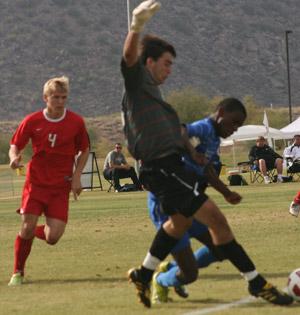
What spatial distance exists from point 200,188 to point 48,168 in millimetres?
2611

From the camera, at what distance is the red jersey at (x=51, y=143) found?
10.4 metres

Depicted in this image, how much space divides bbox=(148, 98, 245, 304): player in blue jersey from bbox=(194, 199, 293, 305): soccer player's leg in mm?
267

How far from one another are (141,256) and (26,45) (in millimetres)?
101790

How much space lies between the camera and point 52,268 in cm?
1167

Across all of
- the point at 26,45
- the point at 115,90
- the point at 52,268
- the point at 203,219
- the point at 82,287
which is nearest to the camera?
the point at 203,219

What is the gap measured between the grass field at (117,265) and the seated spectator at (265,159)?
10993mm

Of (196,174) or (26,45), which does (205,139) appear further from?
(26,45)

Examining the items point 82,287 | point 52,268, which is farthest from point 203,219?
point 52,268

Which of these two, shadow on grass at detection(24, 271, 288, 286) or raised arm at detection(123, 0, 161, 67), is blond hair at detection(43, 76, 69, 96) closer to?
shadow on grass at detection(24, 271, 288, 286)

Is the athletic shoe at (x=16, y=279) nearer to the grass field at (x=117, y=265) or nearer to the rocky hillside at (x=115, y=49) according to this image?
the grass field at (x=117, y=265)

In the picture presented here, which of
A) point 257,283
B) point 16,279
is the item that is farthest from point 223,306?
point 16,279

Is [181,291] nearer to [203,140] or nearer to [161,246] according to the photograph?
[161,246]

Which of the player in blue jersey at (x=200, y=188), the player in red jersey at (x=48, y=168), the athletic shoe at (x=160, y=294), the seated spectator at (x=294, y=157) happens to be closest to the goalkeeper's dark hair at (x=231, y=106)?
the player in blue jersey at (x=200, y=188)

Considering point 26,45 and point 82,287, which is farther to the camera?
point 26,45
